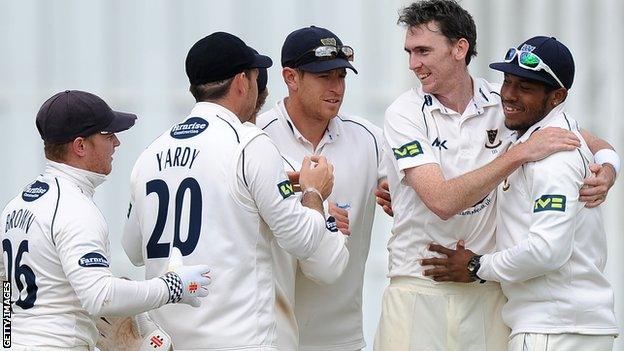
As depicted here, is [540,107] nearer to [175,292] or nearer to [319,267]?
[319,267]

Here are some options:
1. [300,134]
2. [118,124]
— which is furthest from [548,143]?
[118,124]

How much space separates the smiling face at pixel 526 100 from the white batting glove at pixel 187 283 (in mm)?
1253

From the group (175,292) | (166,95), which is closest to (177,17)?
(166,95)

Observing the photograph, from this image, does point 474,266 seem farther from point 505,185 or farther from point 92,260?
point 92,260

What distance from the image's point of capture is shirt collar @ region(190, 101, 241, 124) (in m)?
4.62

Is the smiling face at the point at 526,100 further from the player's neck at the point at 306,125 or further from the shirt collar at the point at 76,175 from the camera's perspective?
the shirt collar at the point at 76,175

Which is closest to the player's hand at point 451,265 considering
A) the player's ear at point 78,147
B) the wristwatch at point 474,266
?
the wristwatch at point 474,266

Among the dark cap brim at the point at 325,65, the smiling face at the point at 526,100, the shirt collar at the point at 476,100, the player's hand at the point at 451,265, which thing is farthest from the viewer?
the dark cap brim at the point at 325,65

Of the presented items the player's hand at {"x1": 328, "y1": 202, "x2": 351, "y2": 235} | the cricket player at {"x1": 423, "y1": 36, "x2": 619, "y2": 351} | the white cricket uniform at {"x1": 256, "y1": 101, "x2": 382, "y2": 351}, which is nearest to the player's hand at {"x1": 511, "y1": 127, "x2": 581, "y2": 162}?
the cricket player at {"x1": 423, "y1": 36, "x2": 619, "y2": 351}

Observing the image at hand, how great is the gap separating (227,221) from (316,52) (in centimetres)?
101

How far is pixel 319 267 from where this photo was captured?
187 inches

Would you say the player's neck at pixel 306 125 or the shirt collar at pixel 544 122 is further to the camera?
the player's neck at pixel 306 125

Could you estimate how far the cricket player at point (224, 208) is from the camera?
4512 millimetres

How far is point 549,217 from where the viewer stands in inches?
182
